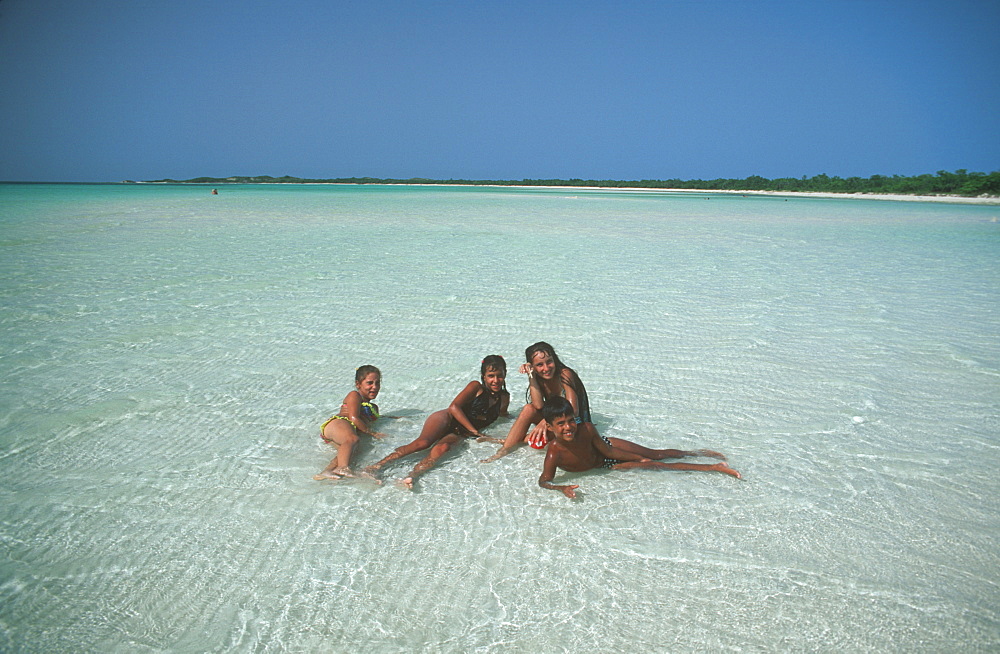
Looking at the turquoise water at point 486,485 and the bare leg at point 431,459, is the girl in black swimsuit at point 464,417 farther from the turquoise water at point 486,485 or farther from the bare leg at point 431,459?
the turquoise water at point 486,485

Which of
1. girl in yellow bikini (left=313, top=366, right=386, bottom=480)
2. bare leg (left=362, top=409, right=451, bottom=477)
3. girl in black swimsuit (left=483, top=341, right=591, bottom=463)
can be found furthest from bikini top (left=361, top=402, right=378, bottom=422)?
girl in black swimsuit (left=483, top=341, right=591, bottom=463)

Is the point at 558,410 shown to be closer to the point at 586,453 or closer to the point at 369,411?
the point at 586,453

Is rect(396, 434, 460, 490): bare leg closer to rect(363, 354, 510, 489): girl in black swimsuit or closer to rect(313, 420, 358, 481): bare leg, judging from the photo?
rect(363, 354, 510, 489): girl in black swimsuit

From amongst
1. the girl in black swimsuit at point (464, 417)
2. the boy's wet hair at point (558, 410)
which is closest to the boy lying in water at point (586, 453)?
the boy's wet hair at point (558, 410)

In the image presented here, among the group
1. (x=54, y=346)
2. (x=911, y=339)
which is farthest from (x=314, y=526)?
(x=911, y=339)

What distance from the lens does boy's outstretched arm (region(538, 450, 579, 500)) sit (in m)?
3.02

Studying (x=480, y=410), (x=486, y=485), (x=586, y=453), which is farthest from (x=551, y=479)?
(x=480, y=410)

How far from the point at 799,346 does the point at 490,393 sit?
3.56 metres

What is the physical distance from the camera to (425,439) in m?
3.56

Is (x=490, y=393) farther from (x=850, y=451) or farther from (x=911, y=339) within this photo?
(x=911, y=339)

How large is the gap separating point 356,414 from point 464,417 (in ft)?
2.24

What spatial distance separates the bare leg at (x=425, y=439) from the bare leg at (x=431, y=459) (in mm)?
45

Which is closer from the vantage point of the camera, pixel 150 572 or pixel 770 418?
pixel 150 572

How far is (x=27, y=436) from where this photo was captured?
11.9 ft
